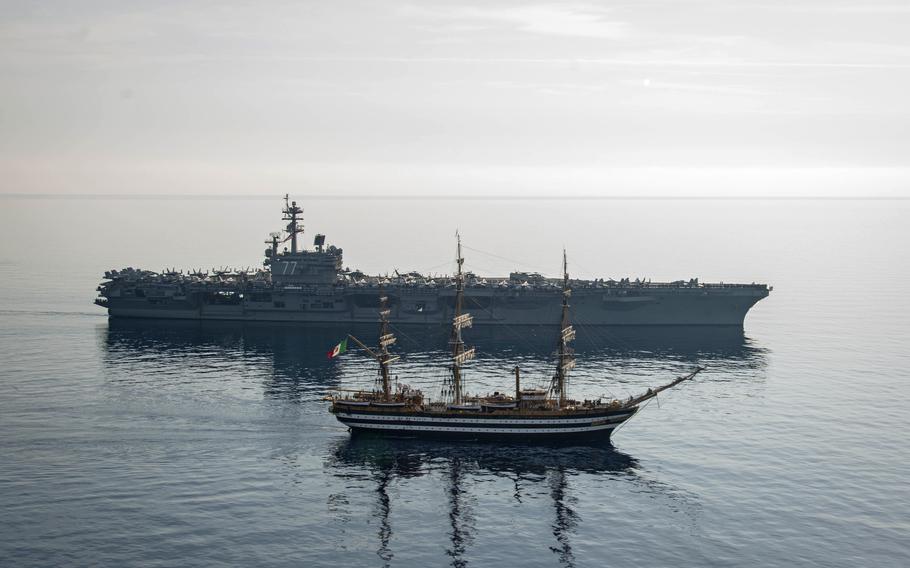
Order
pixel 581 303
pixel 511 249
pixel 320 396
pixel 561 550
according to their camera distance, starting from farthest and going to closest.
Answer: pixel 511 249, pixel 581 303, pixel 320 396, pixel 561 550

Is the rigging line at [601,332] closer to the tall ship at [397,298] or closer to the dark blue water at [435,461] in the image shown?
the tall ship at [397,298]

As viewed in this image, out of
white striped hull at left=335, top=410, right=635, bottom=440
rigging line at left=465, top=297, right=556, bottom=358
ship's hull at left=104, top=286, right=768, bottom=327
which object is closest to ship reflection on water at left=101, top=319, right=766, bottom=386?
rigging line at left=465, top=297, right=556, bottom=358

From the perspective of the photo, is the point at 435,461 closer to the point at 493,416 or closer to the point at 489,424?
the point at 489,424

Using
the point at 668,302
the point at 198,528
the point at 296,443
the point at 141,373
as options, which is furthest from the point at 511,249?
the point at 198,528

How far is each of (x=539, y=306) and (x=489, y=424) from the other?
3429 centimetres

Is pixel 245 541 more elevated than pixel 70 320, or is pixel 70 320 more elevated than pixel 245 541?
pixel 70 320

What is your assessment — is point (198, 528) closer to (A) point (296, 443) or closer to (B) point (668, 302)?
(A) point (296, 443)

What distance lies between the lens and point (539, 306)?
8119cm

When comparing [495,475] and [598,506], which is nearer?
[598,506]

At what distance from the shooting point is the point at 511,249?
608ft

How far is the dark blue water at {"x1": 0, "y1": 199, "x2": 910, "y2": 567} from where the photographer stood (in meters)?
34.7

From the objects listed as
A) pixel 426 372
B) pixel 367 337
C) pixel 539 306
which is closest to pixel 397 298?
pixel 367 337

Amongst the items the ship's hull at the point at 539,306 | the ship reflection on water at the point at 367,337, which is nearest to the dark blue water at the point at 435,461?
the ship reflection on water at the point at 367,337

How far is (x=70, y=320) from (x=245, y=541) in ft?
190
